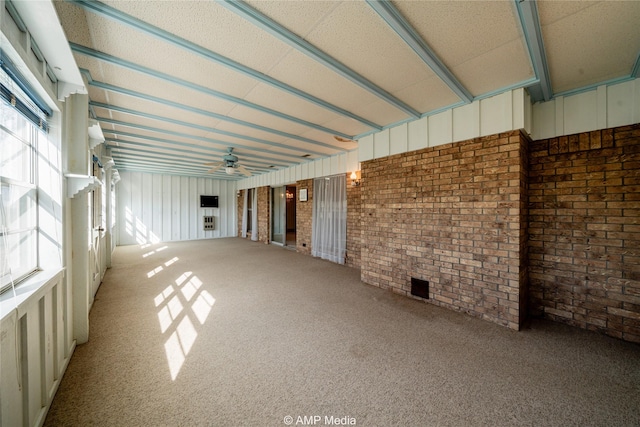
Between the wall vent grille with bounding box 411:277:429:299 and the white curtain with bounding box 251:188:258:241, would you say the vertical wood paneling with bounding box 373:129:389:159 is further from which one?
the white curtain with bounding box 251:188:258:241

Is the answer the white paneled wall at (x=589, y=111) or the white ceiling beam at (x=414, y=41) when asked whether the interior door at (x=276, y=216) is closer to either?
the white ceiling beam at (x=414, y=41)

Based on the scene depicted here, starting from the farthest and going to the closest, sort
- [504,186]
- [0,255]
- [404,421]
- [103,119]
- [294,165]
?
[294,165] → [103,119] → [504,186] → [404,421] → [0,255]

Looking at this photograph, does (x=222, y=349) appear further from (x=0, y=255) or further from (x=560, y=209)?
(x=560, y=209)

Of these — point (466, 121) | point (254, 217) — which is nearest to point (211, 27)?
point (466, 121)

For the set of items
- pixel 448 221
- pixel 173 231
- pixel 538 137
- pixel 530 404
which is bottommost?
pixel 530 404

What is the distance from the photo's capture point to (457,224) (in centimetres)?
316

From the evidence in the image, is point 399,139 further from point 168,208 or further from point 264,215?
point 168,208

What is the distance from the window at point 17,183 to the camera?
1.36 metres

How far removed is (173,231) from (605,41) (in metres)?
11.6

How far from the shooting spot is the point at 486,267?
2916 mm

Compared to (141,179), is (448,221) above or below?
below

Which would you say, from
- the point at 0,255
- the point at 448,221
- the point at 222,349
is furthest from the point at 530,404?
the point at 0,255

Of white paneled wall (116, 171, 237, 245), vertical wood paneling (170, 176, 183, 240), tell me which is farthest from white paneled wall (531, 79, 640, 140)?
vertical wood paneling (170, 176, 183, 240)

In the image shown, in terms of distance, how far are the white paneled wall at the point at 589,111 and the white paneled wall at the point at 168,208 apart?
10.7 m
